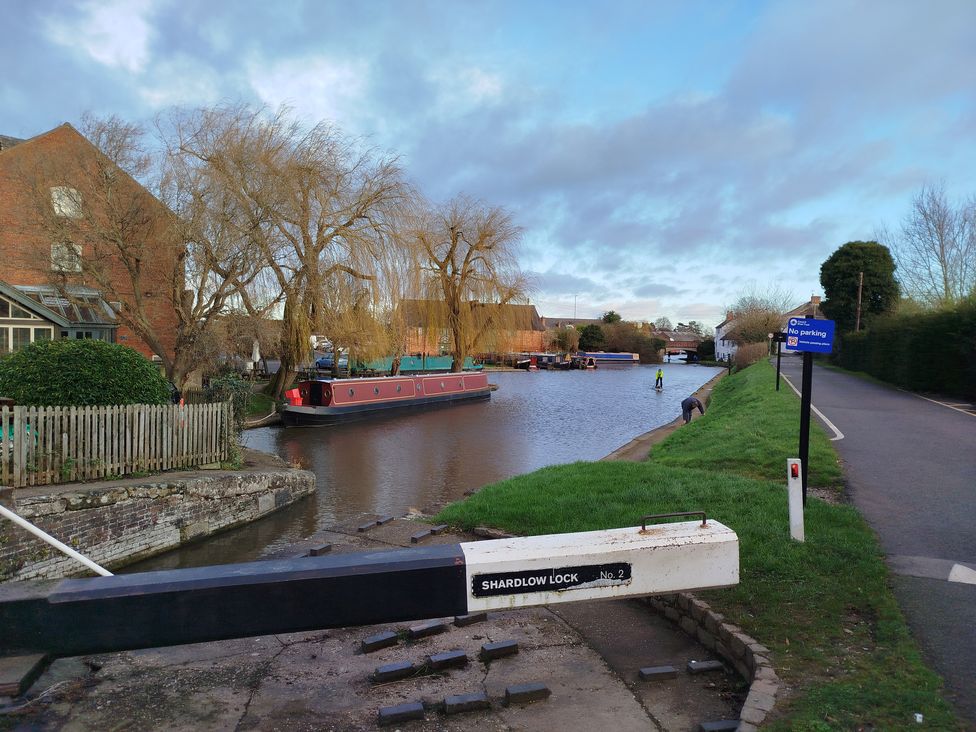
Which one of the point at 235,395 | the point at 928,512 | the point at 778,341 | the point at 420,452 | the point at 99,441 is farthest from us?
the point at 420,452

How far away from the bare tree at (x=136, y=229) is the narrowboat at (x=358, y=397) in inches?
171

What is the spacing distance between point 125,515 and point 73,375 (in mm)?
2149

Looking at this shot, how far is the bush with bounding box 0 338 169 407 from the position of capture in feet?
28.7

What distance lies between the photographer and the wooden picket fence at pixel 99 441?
7887 millimetres

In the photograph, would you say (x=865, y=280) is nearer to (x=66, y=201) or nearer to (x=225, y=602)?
(x=66, y=201)

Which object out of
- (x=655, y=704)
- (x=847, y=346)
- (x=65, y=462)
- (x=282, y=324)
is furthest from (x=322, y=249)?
(x=847, y=346)

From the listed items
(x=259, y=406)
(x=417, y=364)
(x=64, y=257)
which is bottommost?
(x=259, y=406)

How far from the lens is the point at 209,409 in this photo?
34.7 feet

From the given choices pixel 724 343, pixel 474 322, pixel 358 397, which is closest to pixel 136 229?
pixel 358 397

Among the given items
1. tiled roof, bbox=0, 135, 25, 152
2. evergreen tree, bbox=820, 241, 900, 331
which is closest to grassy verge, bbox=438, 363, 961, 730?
tiled roof, bbox=0, 135, 25, 152

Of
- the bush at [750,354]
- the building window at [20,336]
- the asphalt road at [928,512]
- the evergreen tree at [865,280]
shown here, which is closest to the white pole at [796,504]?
the asphalt road at [928,512]

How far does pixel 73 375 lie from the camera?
29.2ft

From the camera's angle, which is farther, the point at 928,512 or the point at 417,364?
the point at 417,364

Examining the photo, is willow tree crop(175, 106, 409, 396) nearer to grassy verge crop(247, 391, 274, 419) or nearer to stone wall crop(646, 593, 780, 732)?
grassy verge crop(247, 391, 274, 419)
